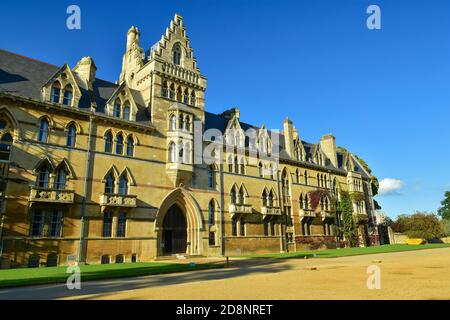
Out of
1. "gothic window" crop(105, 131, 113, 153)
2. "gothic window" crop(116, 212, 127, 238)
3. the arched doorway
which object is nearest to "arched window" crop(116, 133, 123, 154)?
"gothic window" crop(105, 131, 113, 153)

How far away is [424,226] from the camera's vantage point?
5728 cm

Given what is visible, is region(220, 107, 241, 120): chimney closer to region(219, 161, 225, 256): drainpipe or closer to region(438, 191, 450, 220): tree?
region(219, 161, 225, 256): drainpipe

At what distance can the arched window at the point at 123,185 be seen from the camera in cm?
2665

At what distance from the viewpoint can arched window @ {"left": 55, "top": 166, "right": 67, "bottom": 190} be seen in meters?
23.4

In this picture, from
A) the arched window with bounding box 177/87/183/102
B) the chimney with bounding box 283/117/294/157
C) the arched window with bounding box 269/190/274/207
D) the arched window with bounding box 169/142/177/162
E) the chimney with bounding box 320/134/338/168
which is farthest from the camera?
the chimney with bounding box 320/134/338/168

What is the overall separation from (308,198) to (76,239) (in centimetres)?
3061

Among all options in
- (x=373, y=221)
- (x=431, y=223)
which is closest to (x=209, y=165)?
(x=373, y=221)

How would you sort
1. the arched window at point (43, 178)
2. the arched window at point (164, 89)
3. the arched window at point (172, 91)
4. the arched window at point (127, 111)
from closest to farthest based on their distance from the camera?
1. the arched window at point (43, 178)
2. the arched window at point (127, 111)
3. the arched window at point (164, 89)
4. the arched window at point (172, 91)

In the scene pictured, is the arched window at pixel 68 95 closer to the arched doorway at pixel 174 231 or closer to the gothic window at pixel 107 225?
the gothic window at pixel 107 225

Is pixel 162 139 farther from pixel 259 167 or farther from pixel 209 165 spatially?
pixel 259 167

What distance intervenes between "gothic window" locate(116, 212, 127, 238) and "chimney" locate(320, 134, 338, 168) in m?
37.1

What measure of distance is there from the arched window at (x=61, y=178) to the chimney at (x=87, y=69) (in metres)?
9.39

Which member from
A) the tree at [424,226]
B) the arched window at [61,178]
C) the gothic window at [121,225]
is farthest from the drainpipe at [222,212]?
the tree at [424,226]

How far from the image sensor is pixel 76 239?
76.6 feet
